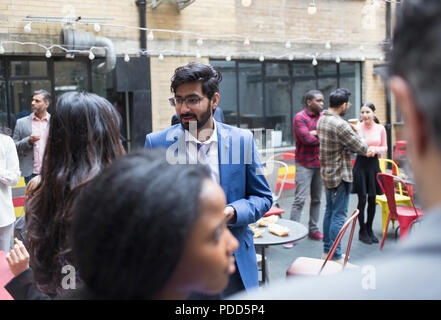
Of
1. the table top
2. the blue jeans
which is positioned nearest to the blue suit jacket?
the table top

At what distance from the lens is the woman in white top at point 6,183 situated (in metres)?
4.11

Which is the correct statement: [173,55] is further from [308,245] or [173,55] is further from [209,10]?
[308,245]

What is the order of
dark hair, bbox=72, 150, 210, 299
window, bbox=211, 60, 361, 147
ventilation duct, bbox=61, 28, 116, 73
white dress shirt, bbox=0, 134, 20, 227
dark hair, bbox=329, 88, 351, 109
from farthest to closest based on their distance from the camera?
1. window, bbox=211, 60, 361, 147
2. ventilation duct, bbox=61, 28, 116, 73
3. dark hair, bbox=329, 88, 351, 109
4. white dress shirt, bbox=0, 134, 20, 227
5. dark hair, bbox=72, 150, 210, 299

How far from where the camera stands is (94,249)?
941mm

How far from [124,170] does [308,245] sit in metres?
5.19

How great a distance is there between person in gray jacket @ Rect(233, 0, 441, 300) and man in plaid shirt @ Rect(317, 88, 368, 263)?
463cm

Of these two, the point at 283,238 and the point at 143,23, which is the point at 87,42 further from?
the point at 283,238

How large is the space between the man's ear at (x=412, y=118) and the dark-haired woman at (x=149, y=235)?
0.47 metres

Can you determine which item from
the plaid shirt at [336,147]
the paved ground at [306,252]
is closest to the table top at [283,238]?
the paved ground at [306,252]

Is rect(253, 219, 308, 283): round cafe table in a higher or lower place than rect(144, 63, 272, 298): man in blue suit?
lower

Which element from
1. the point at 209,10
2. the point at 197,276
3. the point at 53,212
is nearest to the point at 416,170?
the point at 197,276

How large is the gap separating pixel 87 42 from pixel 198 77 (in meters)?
5.74

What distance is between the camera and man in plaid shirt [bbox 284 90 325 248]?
6156 millimetres

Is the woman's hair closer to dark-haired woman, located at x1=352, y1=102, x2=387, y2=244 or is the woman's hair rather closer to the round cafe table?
the round cafe table
